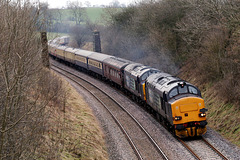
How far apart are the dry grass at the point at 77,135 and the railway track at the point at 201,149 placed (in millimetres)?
4235

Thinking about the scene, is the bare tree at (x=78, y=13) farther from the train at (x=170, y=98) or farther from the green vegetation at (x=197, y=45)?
the train at (x=170, y=98)

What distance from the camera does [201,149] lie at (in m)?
14.6

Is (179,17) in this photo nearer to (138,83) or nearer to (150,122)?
(138,83)

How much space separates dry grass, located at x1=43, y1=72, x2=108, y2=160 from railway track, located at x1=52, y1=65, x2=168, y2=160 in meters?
1.57

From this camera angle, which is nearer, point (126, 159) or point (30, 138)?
point (30, 138)

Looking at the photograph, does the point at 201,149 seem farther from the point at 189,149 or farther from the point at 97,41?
the point at 97,41

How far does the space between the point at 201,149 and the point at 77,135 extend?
267 inches

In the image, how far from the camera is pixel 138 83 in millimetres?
23047

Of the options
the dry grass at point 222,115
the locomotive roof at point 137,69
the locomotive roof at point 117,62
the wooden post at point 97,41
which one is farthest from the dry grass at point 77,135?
the wooden post at point 97,41

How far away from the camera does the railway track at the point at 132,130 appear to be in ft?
49.2

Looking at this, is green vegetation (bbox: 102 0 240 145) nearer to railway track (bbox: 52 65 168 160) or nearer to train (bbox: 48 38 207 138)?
train (bbox: 48 38 207 138)

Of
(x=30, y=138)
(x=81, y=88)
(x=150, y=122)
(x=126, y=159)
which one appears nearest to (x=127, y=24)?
(x=81, y=88)

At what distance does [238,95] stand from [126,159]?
27.3 ft

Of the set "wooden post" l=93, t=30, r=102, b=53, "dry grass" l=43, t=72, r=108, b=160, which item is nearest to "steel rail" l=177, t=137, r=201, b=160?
"dry grass" l=43, t=72, r=108, b=160
